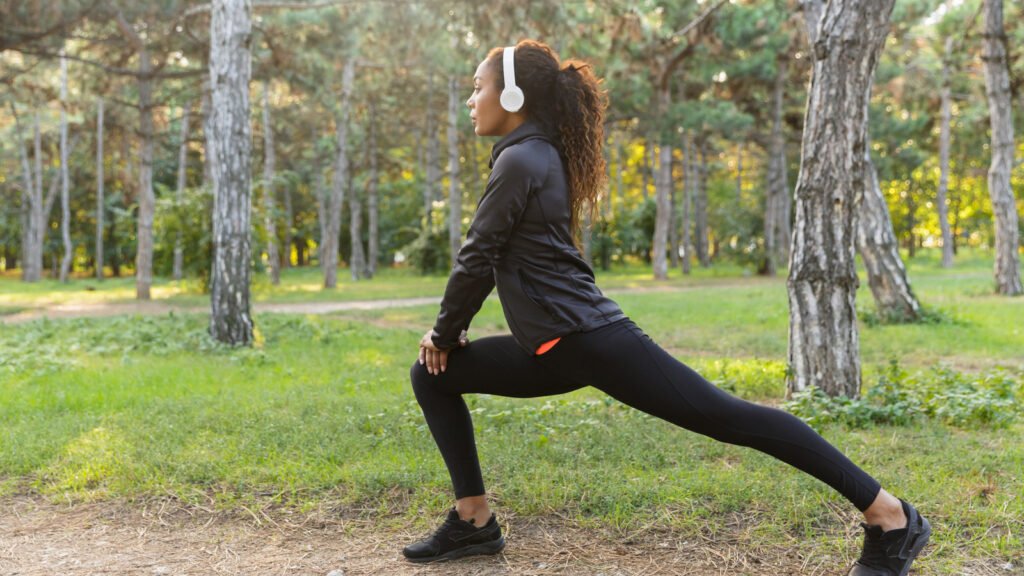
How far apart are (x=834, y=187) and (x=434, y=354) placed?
3.70m

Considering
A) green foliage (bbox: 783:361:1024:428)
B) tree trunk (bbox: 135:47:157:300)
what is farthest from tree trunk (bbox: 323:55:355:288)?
green foliage (bbox: 783:361:1024:428)

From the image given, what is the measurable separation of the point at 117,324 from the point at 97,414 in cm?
663

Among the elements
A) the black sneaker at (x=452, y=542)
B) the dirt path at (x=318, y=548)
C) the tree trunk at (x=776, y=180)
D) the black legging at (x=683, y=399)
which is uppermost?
the tree trunk at (x=776, y=180)

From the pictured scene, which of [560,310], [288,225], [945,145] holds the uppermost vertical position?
[945,145]

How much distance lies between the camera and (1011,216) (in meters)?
16.0

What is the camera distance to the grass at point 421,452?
3939 millimetres

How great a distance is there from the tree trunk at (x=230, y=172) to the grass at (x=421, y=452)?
1.30m

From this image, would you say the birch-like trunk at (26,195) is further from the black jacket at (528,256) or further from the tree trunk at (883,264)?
the black jacket at (528,256)

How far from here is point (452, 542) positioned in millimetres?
3527

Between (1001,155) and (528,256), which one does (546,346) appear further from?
(1001,155)

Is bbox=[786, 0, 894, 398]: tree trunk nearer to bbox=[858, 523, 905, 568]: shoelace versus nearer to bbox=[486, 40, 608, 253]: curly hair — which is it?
bbox=[858, 523, 905, 568]: shoelace

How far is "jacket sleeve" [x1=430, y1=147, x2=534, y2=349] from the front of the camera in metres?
2.90

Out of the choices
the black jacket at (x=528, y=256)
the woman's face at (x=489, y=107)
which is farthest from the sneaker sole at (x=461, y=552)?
the woman's face at (x=489, y=107)

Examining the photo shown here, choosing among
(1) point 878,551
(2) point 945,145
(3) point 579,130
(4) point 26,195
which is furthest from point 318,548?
(4) point 26,195
